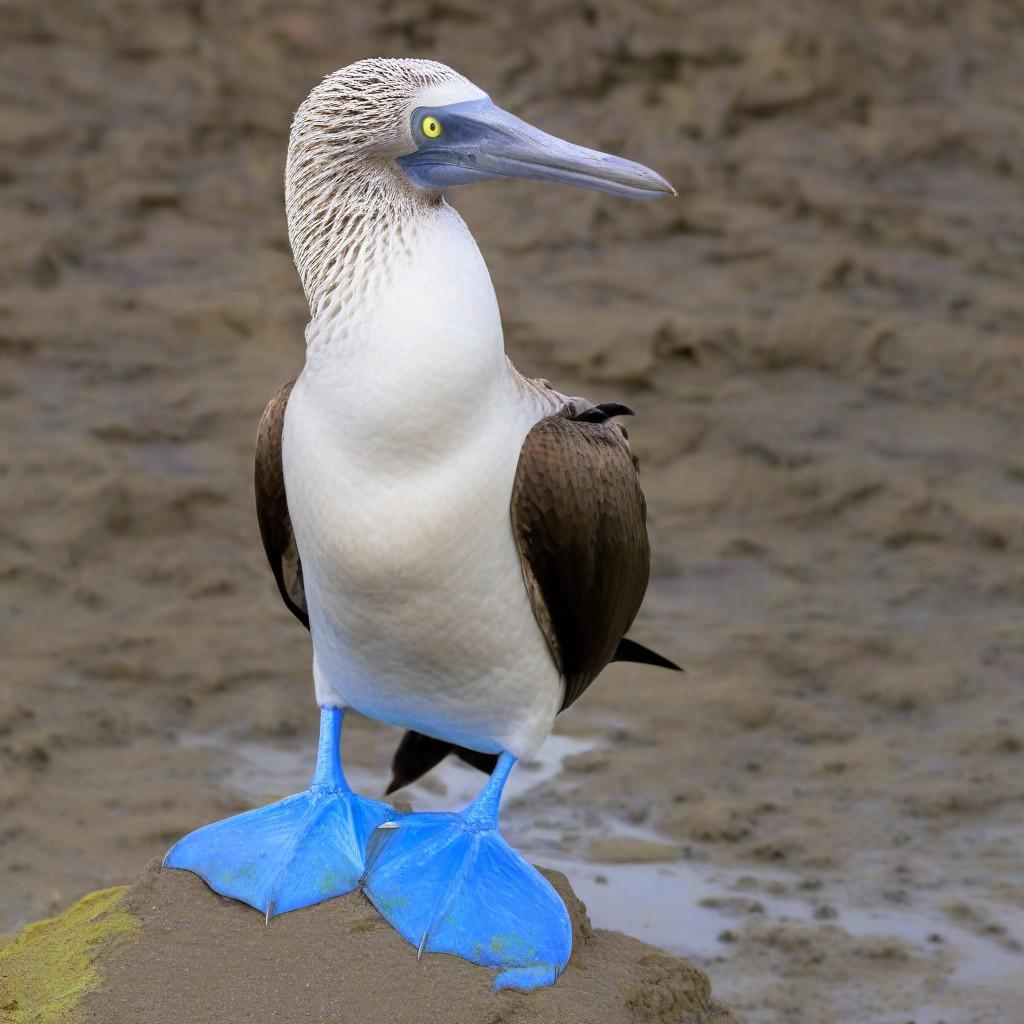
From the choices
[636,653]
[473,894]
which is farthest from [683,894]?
[473,894]

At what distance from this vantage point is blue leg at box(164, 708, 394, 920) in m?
3.68

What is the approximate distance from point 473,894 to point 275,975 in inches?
17.2

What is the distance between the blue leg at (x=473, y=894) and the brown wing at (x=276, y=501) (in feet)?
2.03

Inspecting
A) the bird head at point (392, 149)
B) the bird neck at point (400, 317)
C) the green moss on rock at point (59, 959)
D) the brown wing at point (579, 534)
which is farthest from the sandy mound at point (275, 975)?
the bird head at point (392, 149)

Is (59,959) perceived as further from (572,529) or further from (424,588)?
(572,529)

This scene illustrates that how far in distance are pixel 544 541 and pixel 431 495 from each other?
1.02ft

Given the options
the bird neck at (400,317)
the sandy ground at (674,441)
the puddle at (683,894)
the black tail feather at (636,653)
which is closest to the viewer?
the bird neck at (400,317)

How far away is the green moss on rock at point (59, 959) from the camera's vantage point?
3479mm

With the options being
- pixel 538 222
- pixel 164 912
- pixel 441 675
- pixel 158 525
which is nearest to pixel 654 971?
pixel 441 675

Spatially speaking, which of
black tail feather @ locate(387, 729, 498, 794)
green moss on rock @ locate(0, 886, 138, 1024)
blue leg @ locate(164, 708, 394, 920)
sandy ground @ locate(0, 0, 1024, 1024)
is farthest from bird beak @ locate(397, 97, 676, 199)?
sandy ground @ locate(0, 0, 1024, 1024)

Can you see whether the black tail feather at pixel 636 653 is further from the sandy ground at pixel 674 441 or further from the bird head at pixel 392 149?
the bird head at pixel 392 149

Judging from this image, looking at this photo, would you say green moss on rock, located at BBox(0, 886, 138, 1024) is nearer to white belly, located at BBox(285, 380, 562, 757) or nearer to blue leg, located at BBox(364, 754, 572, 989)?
blue leg, located at BBox(364, 754, 572, 989)

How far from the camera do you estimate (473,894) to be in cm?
365

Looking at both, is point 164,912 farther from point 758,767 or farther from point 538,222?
point 538,222
